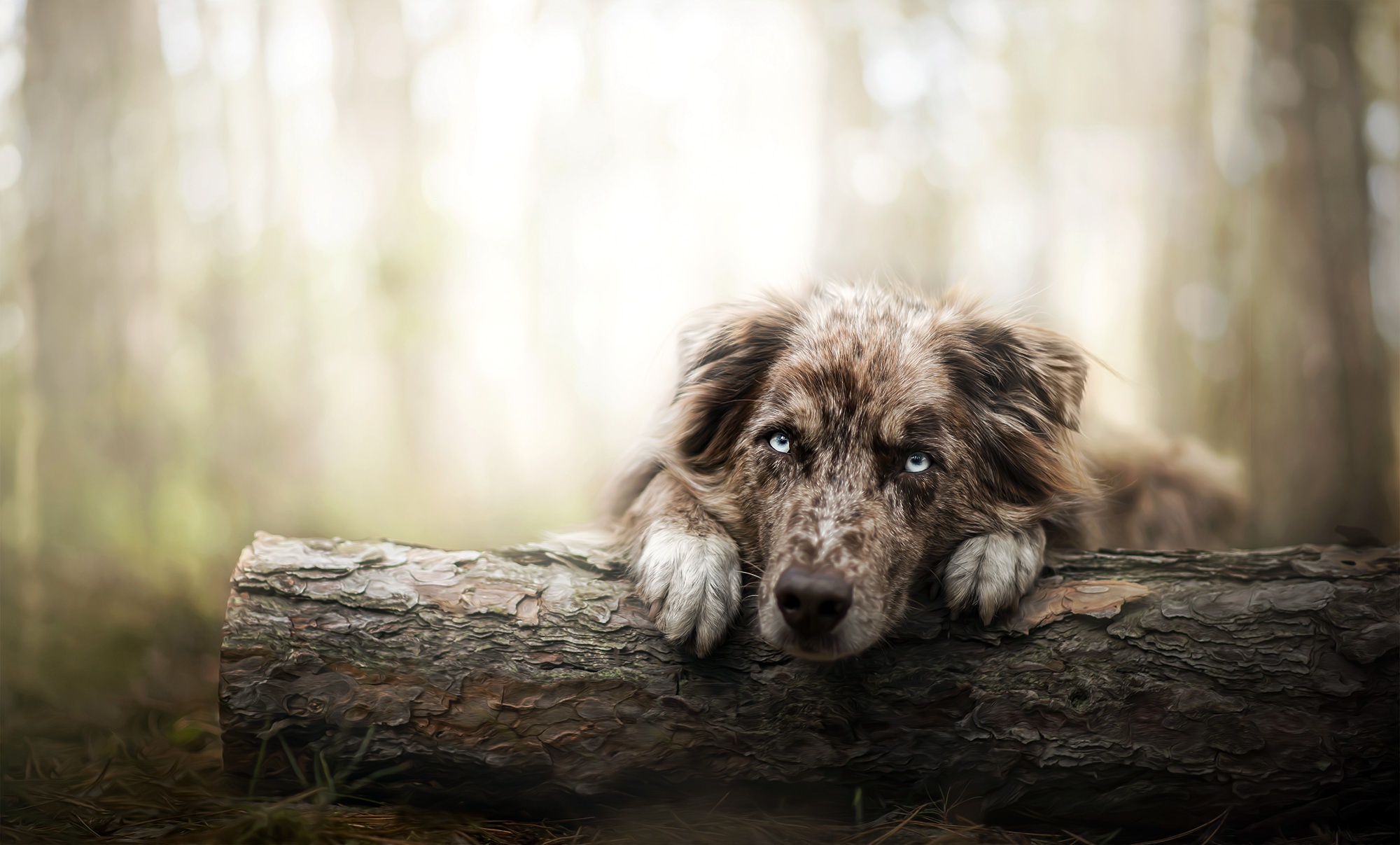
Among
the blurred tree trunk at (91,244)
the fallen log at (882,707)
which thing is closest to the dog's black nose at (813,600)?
the fallen log at (882,707)

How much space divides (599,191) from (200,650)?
4.87 meters

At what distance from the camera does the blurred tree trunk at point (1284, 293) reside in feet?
17.6

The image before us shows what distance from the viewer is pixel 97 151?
194 inches

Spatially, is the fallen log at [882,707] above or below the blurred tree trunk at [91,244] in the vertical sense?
below

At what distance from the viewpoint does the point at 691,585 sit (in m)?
2.27

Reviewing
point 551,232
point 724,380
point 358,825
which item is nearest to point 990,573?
point 724,380

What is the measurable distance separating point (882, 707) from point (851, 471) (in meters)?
0.82

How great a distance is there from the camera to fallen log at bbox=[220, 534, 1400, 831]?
2.11 meters

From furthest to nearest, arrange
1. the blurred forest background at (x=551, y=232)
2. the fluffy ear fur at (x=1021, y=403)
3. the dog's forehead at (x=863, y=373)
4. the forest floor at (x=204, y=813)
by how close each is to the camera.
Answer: the blurred forest background at (x=551, y=232) < the fluffy ear fur at (x=1021, y=403) < the dog's forehead at (x=863, y=373) < the forest floor at (x=204, y=813)

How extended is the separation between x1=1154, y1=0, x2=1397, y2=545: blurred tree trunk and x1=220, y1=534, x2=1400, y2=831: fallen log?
421 centimetres

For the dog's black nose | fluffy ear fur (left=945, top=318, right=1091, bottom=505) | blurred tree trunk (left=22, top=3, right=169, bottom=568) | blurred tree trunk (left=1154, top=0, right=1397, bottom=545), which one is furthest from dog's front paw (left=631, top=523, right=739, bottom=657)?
blurred tree trunk (left=1154, top=0, right=1397, bottom=545)

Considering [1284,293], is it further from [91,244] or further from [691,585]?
[91,244]

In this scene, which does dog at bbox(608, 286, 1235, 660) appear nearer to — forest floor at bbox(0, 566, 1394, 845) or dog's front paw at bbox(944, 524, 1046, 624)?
dog's front paw at bbox(944, 524, 1046, 624)

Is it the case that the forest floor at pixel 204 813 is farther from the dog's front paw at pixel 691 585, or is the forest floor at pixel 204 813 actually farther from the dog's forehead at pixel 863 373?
the dog's forehead at pixel 863 373
